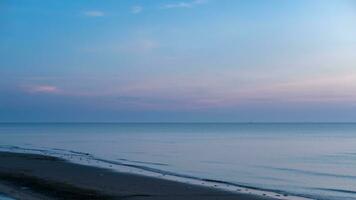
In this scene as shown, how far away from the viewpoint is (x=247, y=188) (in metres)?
27.1

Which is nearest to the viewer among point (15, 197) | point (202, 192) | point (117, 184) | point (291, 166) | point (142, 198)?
point (15, 197)

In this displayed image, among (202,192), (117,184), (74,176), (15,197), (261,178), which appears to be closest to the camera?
(15,197)

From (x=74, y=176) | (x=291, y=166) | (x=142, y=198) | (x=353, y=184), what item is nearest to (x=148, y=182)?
(x=74, y=176)

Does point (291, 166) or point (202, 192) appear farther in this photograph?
point (291, 166)

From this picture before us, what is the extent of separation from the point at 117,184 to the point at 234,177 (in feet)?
34.5

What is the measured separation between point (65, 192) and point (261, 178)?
15.2 m

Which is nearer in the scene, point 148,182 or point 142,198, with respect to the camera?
point 142,198

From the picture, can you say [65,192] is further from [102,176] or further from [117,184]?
[102,176]

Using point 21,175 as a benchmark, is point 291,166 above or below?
above

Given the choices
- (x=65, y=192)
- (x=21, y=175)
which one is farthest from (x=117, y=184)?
(x=21, y=175)

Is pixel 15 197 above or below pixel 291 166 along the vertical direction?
below

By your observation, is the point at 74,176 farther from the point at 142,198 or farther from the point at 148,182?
the point at 142,198

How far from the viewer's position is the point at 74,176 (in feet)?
95.5

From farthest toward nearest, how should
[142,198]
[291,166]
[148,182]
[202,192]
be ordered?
[291,166] < [148,182] < [202,192] < [142,198]
